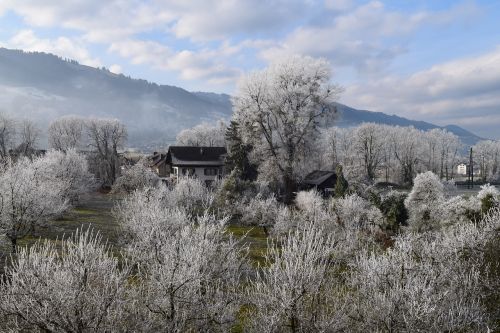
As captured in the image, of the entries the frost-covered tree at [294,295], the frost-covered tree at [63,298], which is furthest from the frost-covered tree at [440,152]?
the frost-covered tree at [63,298]

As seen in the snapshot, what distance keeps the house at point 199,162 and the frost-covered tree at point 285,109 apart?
24632mm

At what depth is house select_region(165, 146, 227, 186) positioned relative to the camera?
65.2 metres

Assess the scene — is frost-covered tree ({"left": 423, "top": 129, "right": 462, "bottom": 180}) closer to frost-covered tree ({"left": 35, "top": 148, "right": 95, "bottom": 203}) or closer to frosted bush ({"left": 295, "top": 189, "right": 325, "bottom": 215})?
frosted bush ({"left": 295, "top": 189, "right": 325, "bottom": 215})

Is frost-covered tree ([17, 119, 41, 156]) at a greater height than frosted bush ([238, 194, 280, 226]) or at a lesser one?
greater

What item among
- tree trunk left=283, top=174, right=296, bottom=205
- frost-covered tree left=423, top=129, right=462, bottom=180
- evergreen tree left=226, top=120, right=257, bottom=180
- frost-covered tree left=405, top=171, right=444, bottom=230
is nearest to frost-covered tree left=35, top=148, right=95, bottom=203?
evergreen tree left=226, top=120, right=257, bottom=180

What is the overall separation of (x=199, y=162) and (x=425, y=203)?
3834cm

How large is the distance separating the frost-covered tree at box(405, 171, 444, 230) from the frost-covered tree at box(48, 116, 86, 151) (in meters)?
76.1

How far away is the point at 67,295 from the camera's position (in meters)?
8.72

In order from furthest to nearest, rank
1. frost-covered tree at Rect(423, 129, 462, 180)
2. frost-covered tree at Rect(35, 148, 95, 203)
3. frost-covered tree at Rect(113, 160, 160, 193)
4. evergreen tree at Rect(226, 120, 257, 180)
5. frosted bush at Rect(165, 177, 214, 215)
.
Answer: frost-covered tree at Rect(423, 129, 462, 180) < frost-covered tree at Rect(113, 160, 160, 193) < evergreen tree at Rect(226, 120, 257, 180) < frost-covered tree at Rect(35, 148, 95, 203) < frosted bush at Rect(165, 177, 214, 215)

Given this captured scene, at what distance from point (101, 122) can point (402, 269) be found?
87.1m

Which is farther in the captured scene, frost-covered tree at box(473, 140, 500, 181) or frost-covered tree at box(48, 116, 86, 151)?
frost-covered tree at box(473, 140, 500, 181)

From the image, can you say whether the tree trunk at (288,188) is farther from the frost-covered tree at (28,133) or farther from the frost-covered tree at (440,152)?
the frost-covered tree at (28,133)

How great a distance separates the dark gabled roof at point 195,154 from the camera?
66250 millimetres

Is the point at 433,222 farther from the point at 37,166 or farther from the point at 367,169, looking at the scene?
the point at 367,169
